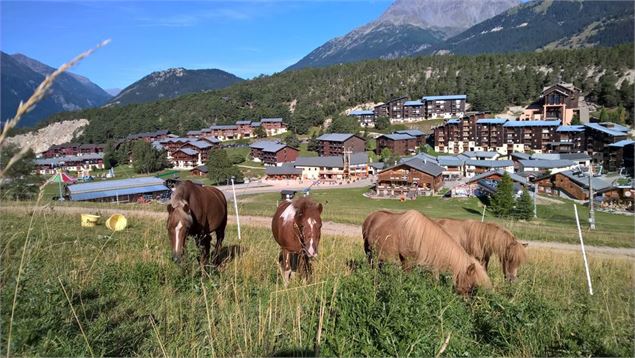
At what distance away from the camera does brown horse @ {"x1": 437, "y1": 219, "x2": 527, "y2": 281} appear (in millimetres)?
7148

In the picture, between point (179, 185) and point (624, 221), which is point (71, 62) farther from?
point (624, 221)

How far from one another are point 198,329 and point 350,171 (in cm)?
7834

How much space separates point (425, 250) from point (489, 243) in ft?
7.30

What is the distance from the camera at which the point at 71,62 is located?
1536 mm

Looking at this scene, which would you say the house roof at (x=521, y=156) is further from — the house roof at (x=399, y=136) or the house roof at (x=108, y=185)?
the house roof at (x=108, y=185)

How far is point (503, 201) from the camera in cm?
4528

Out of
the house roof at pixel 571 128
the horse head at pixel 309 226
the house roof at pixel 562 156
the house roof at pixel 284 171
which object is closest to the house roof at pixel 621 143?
the house roof at pixel 562 156

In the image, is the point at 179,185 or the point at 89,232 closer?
the point at 179,185

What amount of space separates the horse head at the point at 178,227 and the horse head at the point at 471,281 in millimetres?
4087

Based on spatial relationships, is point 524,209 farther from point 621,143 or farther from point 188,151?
point 188,151

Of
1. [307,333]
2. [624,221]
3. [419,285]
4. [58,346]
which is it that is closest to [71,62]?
[58,346]

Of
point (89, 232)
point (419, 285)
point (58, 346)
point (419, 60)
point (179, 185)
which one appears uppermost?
point (419, 60)

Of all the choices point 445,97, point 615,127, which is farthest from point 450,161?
point 445,97

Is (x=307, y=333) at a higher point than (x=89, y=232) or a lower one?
higher
